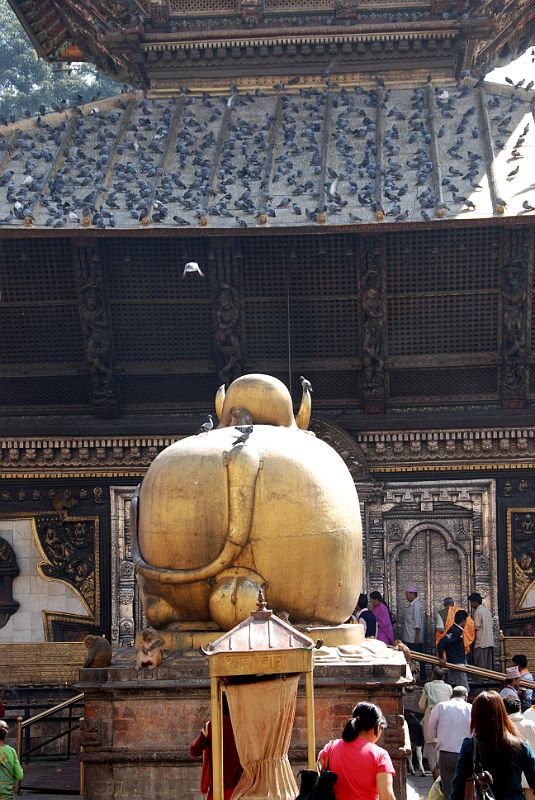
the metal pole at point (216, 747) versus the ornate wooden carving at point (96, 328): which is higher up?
the ornate wooden carving at point (96, 328)

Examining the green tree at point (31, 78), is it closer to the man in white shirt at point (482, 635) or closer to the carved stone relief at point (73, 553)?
the carved stone relief at point (73, 553)

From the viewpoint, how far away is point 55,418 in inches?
688

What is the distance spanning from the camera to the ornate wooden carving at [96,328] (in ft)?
54.6

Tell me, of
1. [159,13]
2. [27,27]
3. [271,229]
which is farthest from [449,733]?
[27,27]

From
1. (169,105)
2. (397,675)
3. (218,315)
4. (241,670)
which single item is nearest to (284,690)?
(241,670)

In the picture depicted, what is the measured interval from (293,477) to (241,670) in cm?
218

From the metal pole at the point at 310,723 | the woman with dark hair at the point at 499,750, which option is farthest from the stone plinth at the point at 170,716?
the woman with dark hair at the point at 499,750

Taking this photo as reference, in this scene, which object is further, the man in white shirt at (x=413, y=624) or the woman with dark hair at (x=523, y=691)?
the man in white shirt at (x=413, y=624)

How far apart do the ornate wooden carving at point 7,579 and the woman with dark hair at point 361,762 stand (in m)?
10.5

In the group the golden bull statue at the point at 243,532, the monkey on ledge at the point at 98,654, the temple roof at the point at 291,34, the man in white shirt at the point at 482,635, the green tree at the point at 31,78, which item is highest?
the green tree at the point at 31,78

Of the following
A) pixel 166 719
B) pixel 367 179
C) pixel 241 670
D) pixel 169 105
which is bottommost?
pixel 166 719

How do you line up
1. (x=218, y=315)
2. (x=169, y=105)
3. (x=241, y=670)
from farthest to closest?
1. (x=169, y=105)
2. (x=218, y=315)
3. (x=241, y=670)

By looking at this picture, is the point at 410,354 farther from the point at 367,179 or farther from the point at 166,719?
the point at 166,719

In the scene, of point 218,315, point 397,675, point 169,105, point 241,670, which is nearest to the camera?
point 241,670
